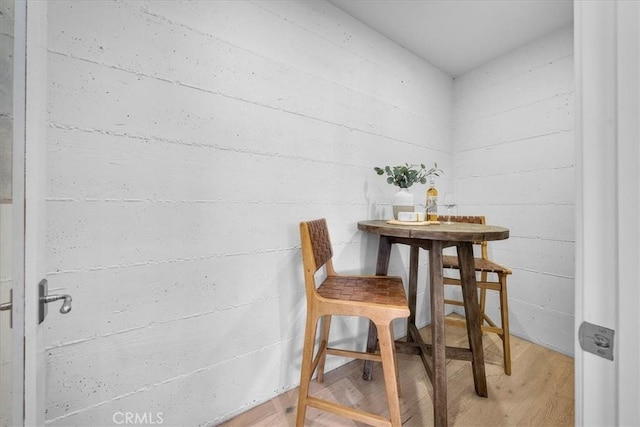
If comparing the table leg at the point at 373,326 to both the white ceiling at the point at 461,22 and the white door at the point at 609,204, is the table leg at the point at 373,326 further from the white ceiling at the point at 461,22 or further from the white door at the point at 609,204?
the white ceiling at the point at 461,22

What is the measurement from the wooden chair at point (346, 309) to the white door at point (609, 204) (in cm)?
75

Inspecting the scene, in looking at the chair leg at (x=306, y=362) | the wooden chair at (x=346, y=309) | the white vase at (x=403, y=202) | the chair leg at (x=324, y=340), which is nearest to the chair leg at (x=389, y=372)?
the wooden chair at (x=346, y=309)

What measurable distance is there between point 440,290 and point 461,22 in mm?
1979

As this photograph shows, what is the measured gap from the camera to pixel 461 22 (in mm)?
1998

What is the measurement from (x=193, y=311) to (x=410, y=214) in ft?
4.39

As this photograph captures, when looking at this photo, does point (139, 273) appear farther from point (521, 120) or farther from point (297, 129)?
point (521, 120)

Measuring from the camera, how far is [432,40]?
221cm

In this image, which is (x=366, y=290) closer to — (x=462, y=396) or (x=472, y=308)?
(x=472, y=308)

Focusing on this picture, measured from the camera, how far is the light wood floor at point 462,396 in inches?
54.6

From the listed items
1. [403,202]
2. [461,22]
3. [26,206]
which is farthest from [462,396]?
[461,22]

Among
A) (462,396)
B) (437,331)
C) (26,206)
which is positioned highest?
(26,206)

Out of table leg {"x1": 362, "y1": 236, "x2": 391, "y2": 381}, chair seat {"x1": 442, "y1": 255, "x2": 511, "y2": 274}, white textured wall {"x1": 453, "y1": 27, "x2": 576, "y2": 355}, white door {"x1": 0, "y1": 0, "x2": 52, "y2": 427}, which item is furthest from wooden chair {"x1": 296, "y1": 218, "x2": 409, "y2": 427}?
white textured wall {"x1": 453, "y1": 27, "x2": 576, "y2": 355}

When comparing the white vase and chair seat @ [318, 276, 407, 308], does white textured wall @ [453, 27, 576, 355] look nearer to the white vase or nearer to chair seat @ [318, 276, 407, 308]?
the white vase

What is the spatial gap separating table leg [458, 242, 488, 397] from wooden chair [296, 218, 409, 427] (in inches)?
15.7
